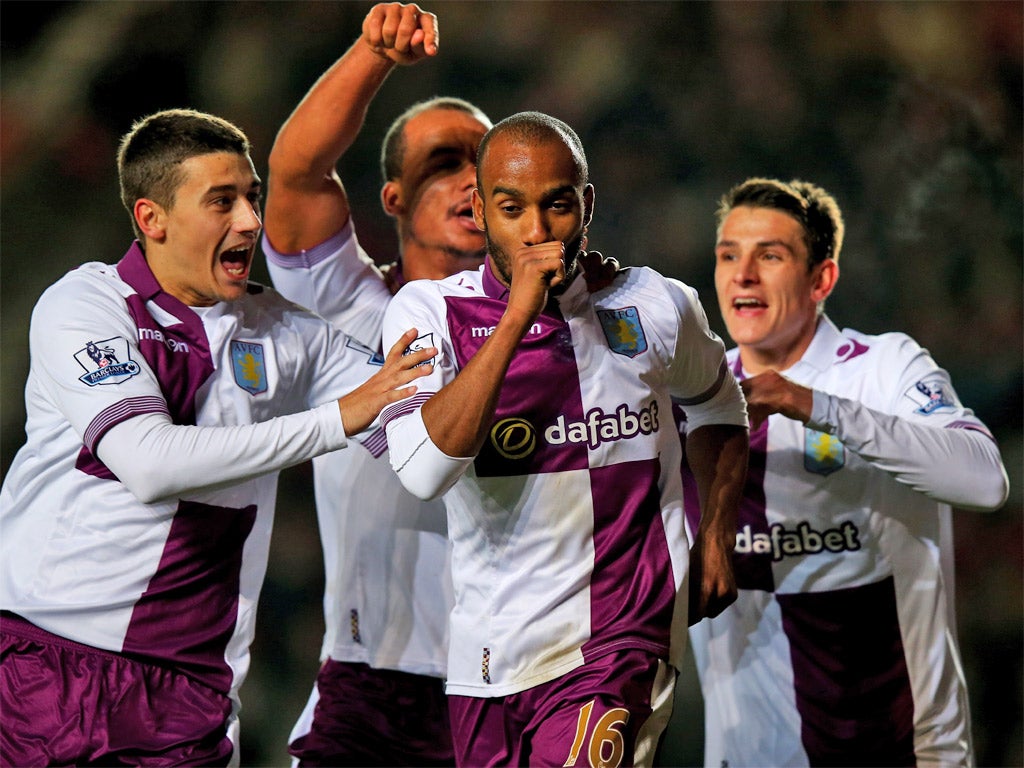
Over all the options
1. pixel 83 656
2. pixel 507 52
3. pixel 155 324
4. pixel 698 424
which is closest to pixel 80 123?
pixel 507 52

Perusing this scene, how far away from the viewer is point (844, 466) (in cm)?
336

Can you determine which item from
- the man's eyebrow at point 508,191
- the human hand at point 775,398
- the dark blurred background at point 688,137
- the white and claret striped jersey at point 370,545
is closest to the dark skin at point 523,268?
the man's eyebrow at point 508,191

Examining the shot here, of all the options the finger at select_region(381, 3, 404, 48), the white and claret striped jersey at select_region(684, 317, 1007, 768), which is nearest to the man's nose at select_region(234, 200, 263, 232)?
the finger at select_region(381, 3, 404, 48)

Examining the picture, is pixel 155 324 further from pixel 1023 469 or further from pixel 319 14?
pixel 1023 469

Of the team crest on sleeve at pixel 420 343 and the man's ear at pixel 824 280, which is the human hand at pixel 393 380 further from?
the man's ear at pixel 824 280

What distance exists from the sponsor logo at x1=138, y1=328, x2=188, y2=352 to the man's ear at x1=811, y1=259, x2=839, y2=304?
1919mm

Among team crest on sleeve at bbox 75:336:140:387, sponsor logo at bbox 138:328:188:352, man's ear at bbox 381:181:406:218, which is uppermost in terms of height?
man's ear at bbox 381:181:406:218

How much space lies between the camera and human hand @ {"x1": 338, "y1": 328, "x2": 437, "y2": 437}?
228 centimetres

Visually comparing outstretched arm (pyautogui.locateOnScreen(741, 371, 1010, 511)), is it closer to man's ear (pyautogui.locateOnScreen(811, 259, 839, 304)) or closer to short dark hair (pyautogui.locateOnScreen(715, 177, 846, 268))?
man's ear (pyautogui.locateOnScreen(811, 259, 839, 304))

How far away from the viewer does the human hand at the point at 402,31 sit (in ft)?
9.12

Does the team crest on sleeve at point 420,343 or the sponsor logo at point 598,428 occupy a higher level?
the team crest on sleeve at point 420,343

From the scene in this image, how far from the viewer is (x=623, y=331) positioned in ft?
7.81

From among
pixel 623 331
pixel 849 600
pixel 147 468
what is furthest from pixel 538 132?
pixel 849 600

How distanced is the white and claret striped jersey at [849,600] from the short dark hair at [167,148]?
66.7 inches
